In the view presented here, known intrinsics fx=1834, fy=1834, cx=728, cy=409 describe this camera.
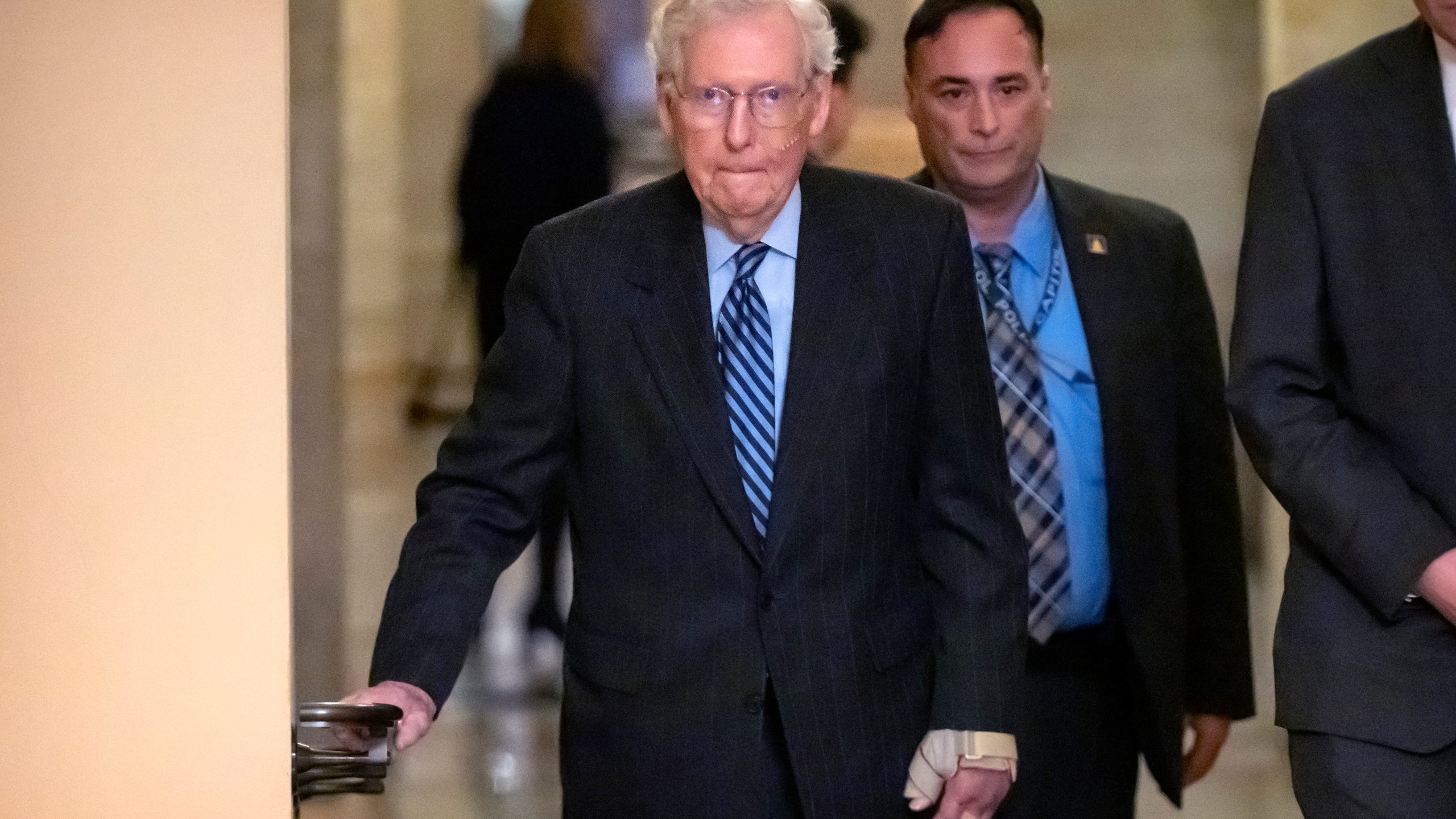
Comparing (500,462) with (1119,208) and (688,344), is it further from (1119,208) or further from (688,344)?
(1119,208)

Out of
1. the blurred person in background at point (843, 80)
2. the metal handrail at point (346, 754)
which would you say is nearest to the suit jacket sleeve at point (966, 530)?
the metal handrail at point (346, 754)

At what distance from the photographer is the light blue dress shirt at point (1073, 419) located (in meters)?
3.16

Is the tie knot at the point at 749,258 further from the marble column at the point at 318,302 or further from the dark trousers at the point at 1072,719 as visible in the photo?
the marble column at the point at 318,302

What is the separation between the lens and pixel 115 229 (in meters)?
1.39

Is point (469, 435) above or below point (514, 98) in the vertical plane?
below

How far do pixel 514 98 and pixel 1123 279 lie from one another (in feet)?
9.22

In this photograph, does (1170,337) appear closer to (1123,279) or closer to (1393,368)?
(1123,279)

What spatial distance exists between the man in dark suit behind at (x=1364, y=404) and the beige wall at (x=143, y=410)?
1341mm

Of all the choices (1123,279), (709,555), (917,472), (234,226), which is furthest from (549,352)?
(1123,279)

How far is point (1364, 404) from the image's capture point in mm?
2264

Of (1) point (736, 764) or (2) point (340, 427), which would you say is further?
(2) point (340, 427)

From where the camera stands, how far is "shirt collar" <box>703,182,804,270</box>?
2.38 metres

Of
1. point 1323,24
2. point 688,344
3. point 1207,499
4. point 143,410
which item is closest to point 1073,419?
point 1207,499

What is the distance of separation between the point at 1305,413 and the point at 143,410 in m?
1.44
